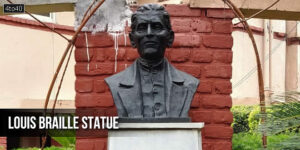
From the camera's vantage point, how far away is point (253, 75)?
35.9 feet

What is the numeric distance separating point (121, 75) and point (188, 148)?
0.70m

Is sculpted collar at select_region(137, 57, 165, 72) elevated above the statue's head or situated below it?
below

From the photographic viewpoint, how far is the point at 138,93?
347 cm

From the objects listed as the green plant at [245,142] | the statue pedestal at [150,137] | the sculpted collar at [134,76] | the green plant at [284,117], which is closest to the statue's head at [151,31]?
the sculpted collar at [134,76]

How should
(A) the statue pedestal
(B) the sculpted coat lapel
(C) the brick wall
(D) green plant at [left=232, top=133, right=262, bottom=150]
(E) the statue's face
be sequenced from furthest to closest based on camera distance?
(D) green plant at [left=232, top=133, right=262, bottom=150], (C) the brick wall, (E) the statue's face, (B) the sculpted coat lapel, (A) the statue pedestal

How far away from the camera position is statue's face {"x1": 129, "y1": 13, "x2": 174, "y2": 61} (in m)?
3.52

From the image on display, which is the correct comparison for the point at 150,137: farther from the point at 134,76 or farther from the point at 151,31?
the point at 151,31

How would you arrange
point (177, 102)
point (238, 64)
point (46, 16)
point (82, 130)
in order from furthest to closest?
point (238, 64) → point (46, 16) → point (82, 130) → point (177, 102)

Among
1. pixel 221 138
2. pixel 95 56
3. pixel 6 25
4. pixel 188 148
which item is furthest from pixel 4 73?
pixel 188 148

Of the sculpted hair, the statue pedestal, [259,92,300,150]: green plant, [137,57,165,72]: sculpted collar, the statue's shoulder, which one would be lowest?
the statue pedestal

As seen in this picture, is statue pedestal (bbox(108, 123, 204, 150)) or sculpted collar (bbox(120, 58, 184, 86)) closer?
statue pedestal (bbox(108, 123, 204, 150))

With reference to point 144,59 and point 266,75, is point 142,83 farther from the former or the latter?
point 266,75

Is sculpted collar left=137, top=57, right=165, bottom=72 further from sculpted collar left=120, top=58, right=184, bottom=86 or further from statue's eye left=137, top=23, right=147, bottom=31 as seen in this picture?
statue's eye left=137, top=23, right=147, bottom=31

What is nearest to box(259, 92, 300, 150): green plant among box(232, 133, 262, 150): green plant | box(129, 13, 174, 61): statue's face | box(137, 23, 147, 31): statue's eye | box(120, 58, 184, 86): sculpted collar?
box(120, 58, 184, 86): sculpted collar
